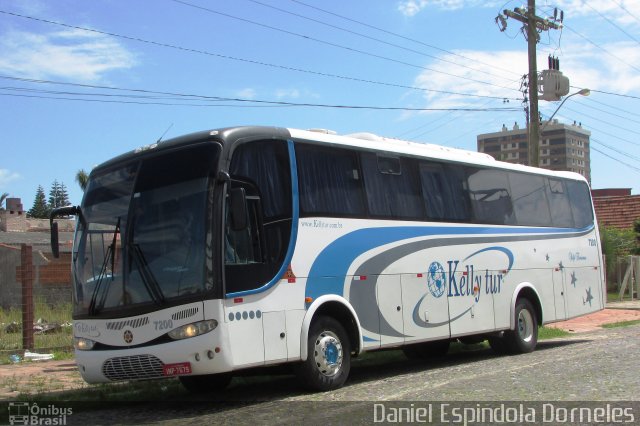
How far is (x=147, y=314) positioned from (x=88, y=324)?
1.10 metres

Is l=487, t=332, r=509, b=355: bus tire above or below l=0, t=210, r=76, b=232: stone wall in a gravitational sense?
below

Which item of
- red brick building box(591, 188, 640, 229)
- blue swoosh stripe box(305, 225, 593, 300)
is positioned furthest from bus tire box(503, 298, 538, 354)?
red brick building box(591, 188, 640, 229)

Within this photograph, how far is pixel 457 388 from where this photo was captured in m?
9.56

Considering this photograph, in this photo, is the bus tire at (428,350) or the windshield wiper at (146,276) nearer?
the windshield wiper at (146,276)

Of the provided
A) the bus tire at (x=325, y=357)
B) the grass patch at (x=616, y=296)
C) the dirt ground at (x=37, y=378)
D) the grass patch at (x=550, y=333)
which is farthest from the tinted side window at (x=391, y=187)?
the grass patch at (x=616, y=296)

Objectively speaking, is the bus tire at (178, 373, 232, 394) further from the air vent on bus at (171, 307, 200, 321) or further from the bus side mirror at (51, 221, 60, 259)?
the bus side mirror at (51, 221, 60, 259)

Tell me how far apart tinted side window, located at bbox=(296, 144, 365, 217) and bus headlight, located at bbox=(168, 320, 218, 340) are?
214 centimetres

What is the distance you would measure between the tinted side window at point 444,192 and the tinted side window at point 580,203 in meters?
4.41

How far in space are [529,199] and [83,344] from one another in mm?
9395

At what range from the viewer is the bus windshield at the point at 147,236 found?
864cm

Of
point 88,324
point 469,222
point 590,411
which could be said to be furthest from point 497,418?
point 469,222

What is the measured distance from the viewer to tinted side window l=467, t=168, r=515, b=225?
44.1 feet

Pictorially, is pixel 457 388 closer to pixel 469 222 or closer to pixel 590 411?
pixel 590 411

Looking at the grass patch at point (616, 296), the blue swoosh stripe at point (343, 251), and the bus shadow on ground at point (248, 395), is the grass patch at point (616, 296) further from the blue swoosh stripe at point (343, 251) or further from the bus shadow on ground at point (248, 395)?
the blue swoosh stripe at point (343, 251)
